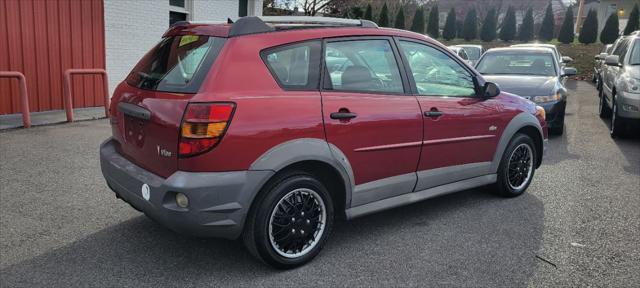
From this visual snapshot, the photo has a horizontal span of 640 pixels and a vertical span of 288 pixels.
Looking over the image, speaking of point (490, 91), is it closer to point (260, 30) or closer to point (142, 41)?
point (260, 30)

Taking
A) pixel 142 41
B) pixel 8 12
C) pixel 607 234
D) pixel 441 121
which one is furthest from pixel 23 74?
pixel 607 234

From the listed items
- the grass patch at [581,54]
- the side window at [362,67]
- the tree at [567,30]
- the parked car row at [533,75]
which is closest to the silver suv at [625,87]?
the parked car row at [533,75]

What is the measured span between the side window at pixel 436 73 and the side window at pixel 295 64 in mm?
928

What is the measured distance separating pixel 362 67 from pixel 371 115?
39 centimetres

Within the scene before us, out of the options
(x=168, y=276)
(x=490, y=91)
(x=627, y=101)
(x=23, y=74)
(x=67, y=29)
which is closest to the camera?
(x=168, y=276)

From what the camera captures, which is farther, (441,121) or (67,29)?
(67,29)

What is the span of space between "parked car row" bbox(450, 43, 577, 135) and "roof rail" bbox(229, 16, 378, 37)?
204 inches

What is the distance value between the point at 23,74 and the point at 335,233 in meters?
6.79

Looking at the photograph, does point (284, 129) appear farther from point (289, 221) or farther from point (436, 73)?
point (436, 73)

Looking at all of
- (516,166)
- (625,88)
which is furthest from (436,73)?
(625,88)

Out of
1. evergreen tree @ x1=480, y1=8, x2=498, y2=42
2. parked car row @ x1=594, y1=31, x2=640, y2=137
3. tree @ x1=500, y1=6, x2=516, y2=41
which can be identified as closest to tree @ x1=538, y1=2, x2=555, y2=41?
A: tree @ x1=500, y1=6, x2=516, y2=41

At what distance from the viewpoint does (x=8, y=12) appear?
8.09 meters

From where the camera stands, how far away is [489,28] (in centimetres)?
3259

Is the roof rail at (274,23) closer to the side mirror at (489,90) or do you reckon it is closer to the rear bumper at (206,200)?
the rear bumper at (206,200)
